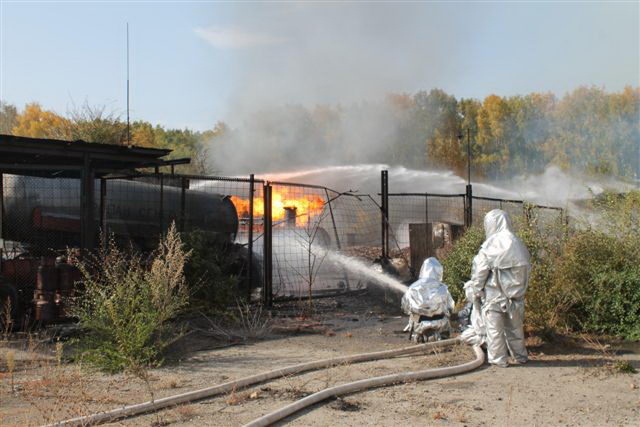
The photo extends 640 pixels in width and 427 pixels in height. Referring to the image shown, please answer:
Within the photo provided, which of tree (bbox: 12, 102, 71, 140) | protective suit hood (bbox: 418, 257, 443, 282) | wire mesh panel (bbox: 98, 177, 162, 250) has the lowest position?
protective suit hood (bbox: 418, 257, 443, 282)

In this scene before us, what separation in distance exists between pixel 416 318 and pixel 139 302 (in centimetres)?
346

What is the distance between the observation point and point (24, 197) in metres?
10.9

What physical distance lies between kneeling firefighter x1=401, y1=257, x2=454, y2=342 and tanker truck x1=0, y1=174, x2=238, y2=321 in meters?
4.16

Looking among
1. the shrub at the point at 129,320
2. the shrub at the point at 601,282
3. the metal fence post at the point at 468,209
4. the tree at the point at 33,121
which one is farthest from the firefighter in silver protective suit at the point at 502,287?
the tree at the point at 33,121

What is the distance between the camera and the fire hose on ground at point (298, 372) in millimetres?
5027

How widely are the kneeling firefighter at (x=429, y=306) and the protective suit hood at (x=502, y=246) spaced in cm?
112

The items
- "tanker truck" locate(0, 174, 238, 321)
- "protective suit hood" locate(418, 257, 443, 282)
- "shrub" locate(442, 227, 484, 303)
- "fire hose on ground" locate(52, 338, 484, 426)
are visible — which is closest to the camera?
"fire hose on ground" locate(52, 338, 484, 426)

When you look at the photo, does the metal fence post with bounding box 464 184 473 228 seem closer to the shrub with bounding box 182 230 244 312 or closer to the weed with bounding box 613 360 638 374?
the shrub with bounding box 182 230 244 312

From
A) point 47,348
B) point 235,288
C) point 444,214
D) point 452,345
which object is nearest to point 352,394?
point 452,345

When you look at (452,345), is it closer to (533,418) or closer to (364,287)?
(533,418)

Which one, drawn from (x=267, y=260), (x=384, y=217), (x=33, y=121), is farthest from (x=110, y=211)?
(x=33, y=121)

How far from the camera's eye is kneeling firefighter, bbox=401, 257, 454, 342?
27.3 feet

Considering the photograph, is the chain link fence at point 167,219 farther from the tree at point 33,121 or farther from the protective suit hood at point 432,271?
the tree at point 33,121

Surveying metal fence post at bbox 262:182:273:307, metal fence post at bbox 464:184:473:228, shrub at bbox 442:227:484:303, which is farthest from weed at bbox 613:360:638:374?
metal fence post at bbox 464:184:473:228
